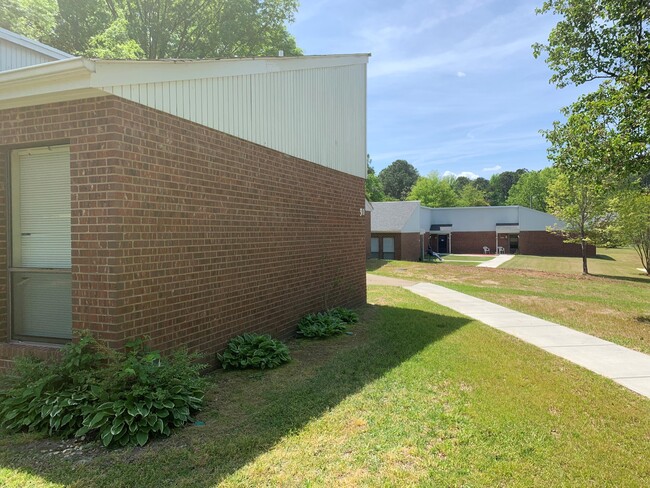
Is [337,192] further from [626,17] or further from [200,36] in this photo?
[200,36]

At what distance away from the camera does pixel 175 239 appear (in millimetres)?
5473

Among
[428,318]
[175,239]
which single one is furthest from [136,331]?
[428,318]

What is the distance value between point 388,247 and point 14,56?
97.3ft

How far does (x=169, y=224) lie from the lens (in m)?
5.38

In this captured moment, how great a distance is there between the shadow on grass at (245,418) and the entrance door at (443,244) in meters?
42.0

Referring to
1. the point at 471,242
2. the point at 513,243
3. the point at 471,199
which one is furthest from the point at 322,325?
the point at 471,199

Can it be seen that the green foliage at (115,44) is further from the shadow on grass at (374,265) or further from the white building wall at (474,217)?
the white building wall at (474,217)

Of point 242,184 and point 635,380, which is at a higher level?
point 242,184

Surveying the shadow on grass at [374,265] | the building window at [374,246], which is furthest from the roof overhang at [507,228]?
the shadow on grass at [374,265]

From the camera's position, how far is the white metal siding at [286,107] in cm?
568

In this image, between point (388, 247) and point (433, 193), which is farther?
point (433, 193)

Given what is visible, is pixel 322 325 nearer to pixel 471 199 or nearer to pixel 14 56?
pixel 14 56

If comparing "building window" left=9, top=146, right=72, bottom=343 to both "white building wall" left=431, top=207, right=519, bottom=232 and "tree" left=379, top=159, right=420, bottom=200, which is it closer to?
"white building wall" left=431, top=207, right=519, bottom=232

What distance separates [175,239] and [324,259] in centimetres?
471
